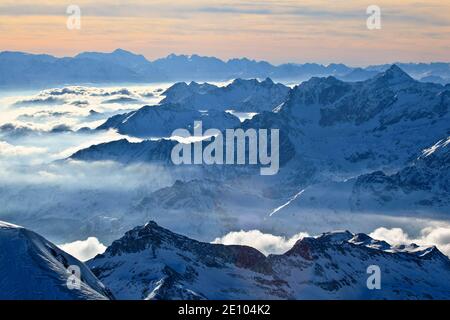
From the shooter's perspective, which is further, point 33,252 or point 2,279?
point 33,252
